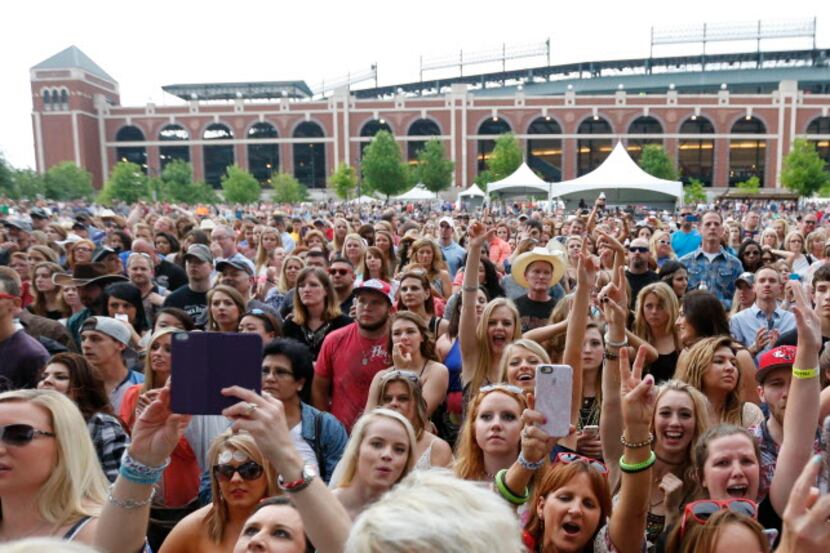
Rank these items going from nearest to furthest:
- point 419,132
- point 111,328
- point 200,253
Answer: point 111,328 < point 200,253 < point 419,132

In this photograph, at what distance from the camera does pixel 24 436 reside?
2.35 m

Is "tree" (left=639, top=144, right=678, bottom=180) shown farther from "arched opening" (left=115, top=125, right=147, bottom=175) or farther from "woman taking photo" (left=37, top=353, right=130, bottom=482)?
"woman taking photo" (left=37, top=353, right=130, bottom=482)

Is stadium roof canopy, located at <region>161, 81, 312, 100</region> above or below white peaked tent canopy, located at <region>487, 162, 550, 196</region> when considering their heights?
above

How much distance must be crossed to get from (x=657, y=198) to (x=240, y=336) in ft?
78.1

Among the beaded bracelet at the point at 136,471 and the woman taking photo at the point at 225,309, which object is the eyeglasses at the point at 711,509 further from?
the woman taking photo at the point at 225,309

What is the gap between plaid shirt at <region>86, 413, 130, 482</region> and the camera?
3279 mm

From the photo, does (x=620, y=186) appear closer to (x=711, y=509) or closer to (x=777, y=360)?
(x=777, y=360)

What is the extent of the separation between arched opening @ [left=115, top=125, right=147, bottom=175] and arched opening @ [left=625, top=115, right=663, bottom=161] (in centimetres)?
4877

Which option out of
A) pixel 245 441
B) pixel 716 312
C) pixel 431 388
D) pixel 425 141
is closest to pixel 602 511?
pixel 245 441

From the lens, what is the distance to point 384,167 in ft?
176

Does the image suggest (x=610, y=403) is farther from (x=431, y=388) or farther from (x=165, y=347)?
(x=165, y=347)

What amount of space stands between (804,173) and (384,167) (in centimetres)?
3244

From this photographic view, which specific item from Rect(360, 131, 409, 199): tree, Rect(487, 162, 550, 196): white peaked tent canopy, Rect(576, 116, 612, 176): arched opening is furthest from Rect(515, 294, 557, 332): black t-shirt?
Rect(576, 116, 612, 176): arched opening

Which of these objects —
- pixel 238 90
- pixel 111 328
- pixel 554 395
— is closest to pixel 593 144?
pixel 238 90
